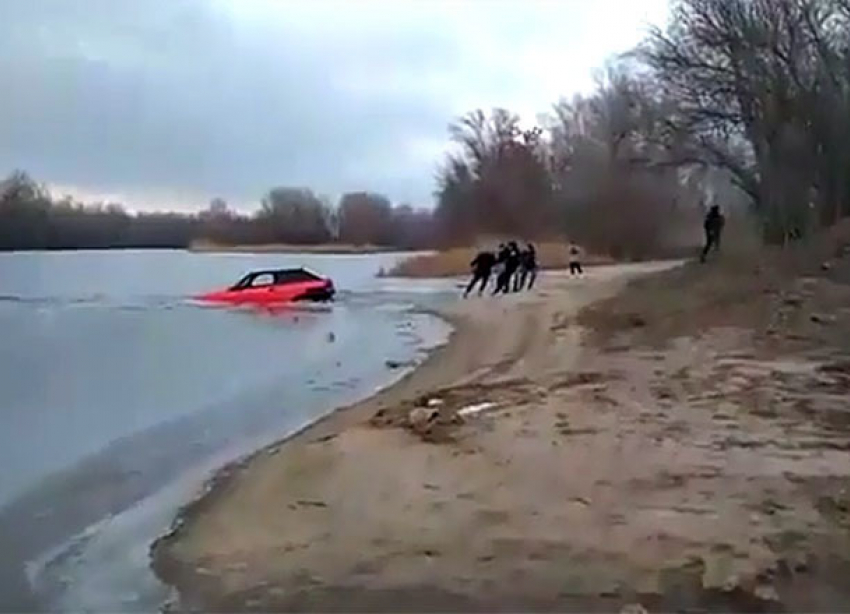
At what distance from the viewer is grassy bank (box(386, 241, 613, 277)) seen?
71.9m

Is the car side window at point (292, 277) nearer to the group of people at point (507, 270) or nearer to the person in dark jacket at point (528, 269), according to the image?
the group of people at point (507, 270)

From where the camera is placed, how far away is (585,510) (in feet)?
32.6

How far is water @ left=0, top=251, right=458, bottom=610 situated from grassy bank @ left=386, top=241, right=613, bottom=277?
808 inches

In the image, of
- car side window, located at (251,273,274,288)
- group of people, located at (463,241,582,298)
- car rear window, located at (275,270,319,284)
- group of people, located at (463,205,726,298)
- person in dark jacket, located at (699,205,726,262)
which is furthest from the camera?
car side window, located at (251,273,274,288)

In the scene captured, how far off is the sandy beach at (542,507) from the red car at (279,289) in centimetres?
3108

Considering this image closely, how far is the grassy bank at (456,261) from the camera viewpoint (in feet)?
236

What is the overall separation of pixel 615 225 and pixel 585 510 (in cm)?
6659

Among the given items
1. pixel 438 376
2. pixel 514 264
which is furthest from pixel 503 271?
pixel 438 376

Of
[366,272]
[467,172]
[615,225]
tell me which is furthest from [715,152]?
[467,172]

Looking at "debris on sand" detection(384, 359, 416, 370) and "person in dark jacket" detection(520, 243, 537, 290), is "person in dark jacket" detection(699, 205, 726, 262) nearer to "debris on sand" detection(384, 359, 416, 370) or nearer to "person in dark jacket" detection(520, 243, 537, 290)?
"person in dark jacket" detection(520, 243, 537, 290)

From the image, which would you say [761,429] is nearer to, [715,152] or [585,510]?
[585,510]

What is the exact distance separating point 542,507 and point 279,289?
130 ft

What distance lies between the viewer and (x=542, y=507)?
10.1m

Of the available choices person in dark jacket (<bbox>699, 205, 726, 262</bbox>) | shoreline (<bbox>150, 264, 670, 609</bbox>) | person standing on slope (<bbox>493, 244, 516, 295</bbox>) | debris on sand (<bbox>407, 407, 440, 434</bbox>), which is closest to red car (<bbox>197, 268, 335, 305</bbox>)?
person standing on slope (<bbox>493, 244, 516, 295</bbox>)
